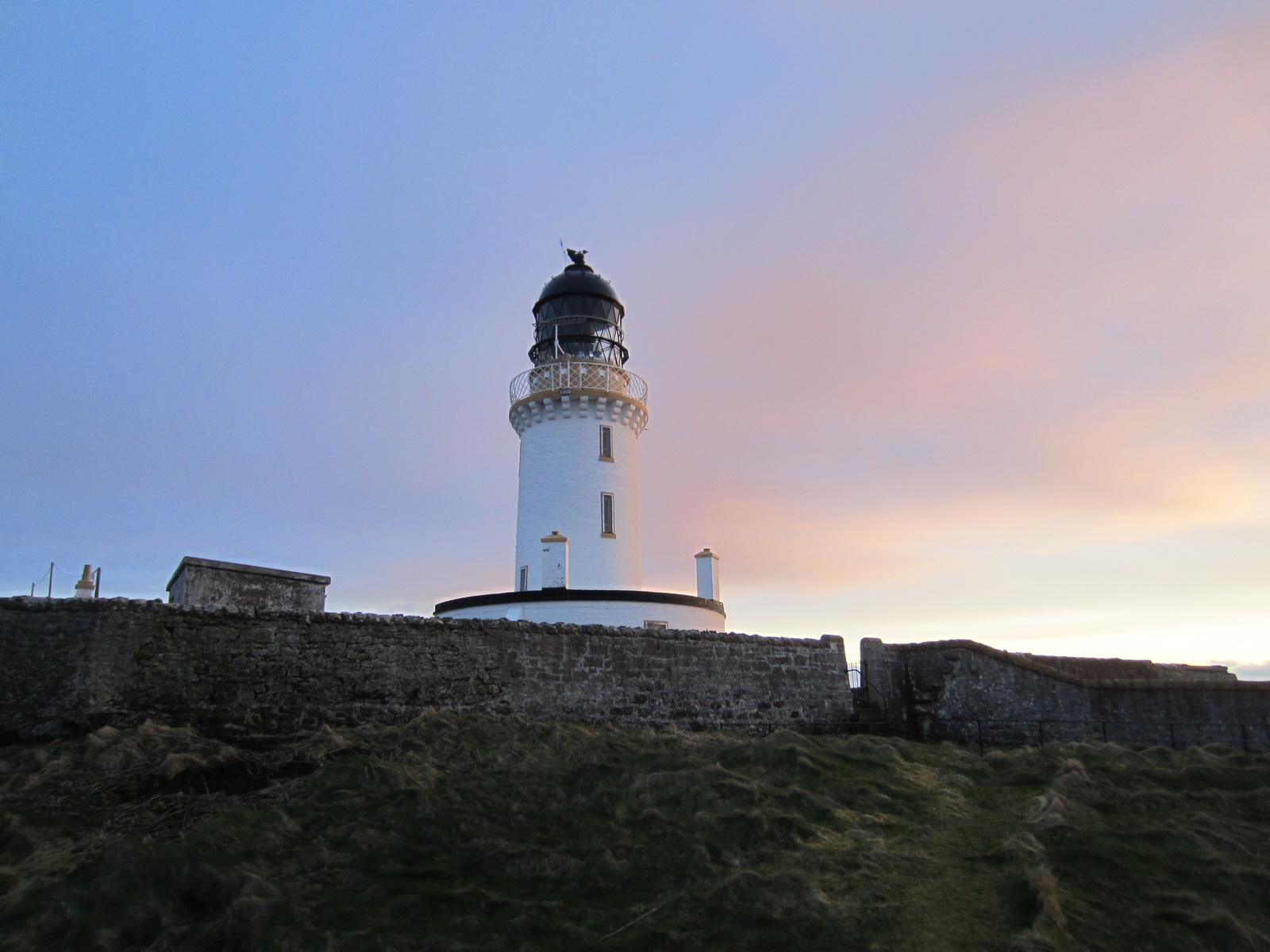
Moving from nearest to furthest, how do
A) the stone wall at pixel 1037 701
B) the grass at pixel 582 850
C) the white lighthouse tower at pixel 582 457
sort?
the grass at pixel 582 850 → the stone wall at pixel 1037 701 → the white lighthouse tower at pixel 582 457

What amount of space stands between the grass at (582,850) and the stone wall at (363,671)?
2.47ft

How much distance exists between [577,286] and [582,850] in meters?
17.2

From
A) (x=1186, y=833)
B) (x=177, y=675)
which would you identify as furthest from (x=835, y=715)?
(x=177, y=675)

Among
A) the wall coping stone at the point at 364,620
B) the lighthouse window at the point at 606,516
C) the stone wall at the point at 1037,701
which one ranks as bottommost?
the stone wall at the point at 1037,701

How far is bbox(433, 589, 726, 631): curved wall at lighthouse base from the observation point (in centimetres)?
1627

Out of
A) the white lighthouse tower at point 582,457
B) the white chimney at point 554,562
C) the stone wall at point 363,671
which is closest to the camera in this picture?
the stone wall at point 363,671

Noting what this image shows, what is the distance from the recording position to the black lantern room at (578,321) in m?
21.2

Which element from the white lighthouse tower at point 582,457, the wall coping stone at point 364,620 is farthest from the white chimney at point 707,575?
the wall coping stone at point 364,620

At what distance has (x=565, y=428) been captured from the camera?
20062 millimetres

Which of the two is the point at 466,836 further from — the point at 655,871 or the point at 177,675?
the point at 177,675

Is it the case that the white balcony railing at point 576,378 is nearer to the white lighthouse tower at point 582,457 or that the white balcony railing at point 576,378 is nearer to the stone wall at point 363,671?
the white lighthouse tower at point 582,457

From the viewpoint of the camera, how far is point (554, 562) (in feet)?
56.2

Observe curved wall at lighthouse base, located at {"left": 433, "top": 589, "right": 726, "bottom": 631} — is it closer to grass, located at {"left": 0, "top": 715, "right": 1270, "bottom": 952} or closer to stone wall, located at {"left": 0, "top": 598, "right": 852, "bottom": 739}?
stone wall, located at {"left": 0, "top": 598, "right": 852, "bottom": 739}

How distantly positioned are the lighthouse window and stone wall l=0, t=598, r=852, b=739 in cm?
698
